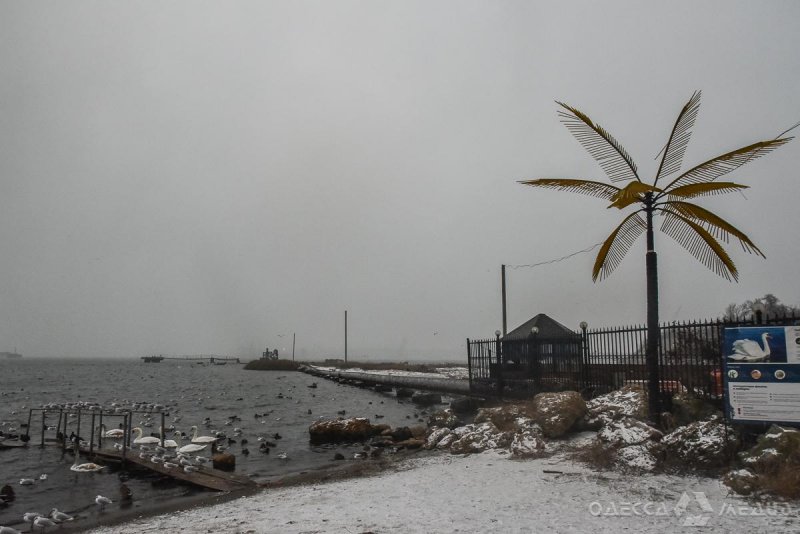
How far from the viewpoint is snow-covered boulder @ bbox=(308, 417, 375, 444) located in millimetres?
23938

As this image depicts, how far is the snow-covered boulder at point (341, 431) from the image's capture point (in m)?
23.9

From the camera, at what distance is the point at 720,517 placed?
7.92m

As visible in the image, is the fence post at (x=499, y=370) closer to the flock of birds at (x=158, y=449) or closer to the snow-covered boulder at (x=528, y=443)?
the snow-covered boulder at (x=528, y=443)

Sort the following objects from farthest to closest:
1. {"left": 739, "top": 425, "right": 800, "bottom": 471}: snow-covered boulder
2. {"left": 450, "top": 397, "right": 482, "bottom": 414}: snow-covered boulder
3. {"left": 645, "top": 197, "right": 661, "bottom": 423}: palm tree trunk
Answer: {"left": 450, "top": 397, "right": 482, "bottom": 414}: snow-covered boulder
{"left": 645, "top": 197, "right": 661, "bottom": 423}: palm tree trunk
{"left": 739, "top": 425, "right": 800, "bottom": 471}: snow-covered boulder

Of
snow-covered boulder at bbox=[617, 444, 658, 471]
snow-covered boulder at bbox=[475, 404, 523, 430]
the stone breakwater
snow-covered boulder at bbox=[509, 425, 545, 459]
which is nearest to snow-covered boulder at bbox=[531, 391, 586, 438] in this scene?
snow-covered boulder at bbox=[509, 425, 545, 459]

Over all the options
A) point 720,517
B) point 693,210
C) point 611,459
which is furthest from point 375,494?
point 693,210

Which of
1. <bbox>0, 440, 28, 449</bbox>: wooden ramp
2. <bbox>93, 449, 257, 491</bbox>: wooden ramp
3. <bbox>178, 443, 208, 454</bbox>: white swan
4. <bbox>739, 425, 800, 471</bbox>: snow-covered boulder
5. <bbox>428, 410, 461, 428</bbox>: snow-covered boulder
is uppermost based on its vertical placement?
<bbox>739, 425, 800, 471</bbox>: snow-covered boulder

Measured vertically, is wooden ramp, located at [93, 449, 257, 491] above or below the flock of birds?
above

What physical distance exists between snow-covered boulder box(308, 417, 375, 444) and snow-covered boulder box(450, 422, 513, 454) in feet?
25.8

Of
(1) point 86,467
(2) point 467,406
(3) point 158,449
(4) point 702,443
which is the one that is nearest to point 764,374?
(4) point 702,443

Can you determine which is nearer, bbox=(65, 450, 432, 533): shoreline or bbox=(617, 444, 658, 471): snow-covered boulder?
bbox=(617, 444, 658, 471): snow-covered boulder

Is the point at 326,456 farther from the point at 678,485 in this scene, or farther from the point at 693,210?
the point at 693,210

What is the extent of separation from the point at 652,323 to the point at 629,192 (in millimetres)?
3801

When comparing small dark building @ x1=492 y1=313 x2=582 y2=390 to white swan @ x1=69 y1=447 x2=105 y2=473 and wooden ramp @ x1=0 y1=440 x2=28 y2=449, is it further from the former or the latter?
wooden ramp @ x1=0 y1=440 x2=28 y2=449
